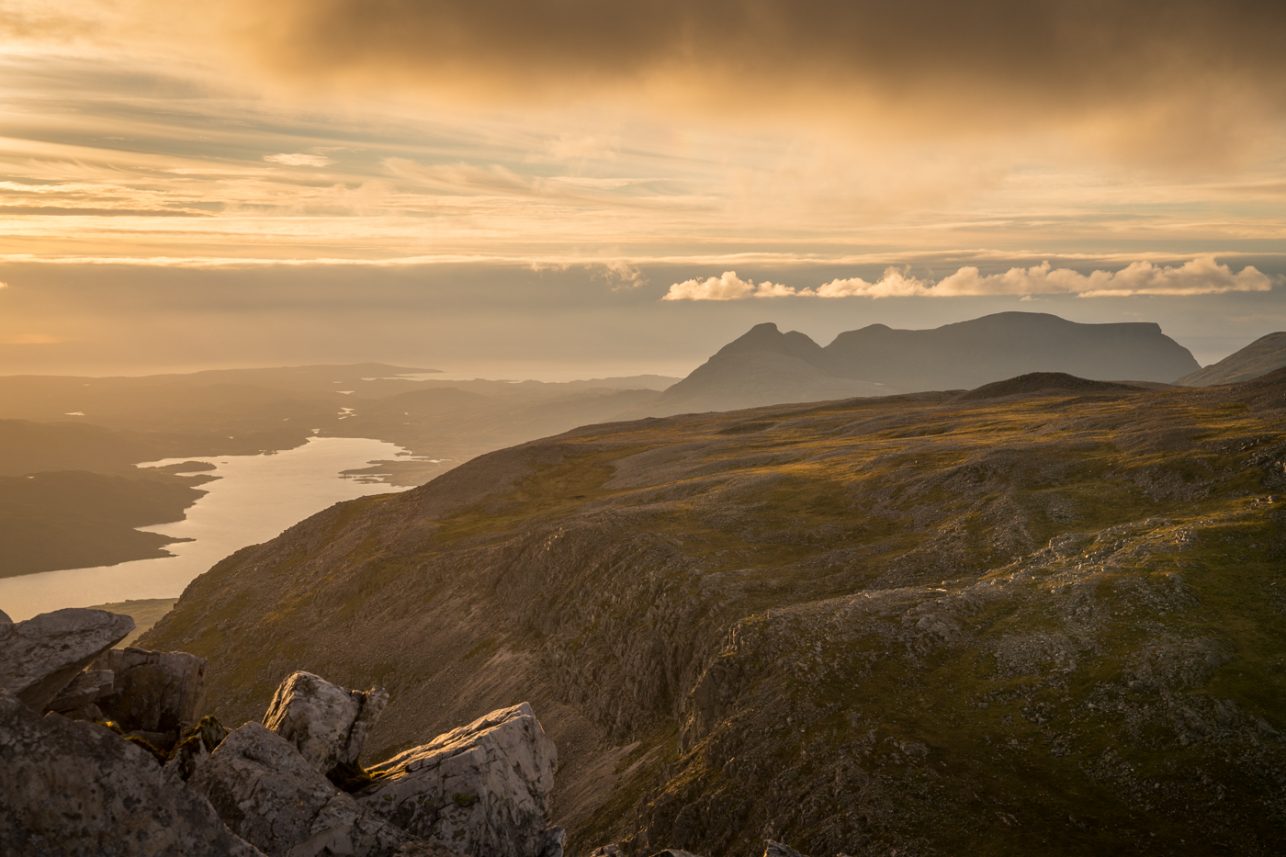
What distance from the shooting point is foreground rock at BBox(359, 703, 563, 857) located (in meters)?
21.5

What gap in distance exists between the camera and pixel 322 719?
24875 millimetres

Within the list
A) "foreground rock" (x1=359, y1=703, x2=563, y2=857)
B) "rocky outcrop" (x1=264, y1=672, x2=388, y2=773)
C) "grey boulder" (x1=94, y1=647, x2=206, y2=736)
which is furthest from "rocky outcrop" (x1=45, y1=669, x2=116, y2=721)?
"foreground rock" (x1=359, y1=703, x2=563, y2=857)

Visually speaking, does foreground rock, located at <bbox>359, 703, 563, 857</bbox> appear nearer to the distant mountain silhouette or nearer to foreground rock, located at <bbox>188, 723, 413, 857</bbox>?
foreground rock, located at <bbox>188, 723, 413, 857</bbox>

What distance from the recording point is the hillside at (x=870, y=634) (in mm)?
34156

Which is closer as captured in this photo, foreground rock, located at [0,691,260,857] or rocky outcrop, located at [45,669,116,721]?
foreground rock, located at [0,691,260,857]

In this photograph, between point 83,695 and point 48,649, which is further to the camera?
point 83,695

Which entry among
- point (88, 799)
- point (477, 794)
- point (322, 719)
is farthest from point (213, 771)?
point (477, 794)

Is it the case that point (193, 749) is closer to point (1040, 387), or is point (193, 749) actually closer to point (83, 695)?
point (83, 695)

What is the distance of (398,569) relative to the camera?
105250mm

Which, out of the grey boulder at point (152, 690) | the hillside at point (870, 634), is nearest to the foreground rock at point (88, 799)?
the grey boulder at point (152, 690)

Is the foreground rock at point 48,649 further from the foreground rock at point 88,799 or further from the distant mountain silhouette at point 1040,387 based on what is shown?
the distant mountain silhouette at point 1040,387

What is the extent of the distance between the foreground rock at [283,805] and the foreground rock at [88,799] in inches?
143

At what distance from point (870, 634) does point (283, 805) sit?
36.6 metres

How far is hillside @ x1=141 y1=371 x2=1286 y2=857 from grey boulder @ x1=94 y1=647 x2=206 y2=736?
82.6ft
